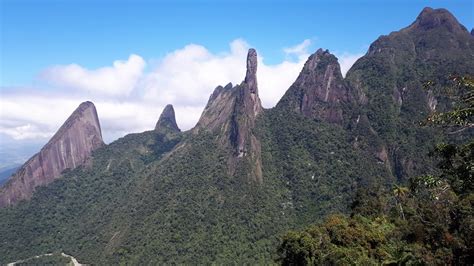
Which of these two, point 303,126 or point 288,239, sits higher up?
point 303,126

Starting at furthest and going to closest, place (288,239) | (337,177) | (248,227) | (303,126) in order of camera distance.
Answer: (303,126), (337,177), (248,227), (288,239)

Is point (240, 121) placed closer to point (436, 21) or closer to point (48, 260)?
point (48, 260)

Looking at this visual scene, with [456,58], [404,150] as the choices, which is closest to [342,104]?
[404,150]

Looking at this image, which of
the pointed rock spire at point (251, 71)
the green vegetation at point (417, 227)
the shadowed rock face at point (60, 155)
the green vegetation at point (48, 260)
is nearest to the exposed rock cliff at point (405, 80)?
the pointed rock spire at point (251, 71)

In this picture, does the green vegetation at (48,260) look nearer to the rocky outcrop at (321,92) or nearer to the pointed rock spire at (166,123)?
the rocky outcrop at (321,92)

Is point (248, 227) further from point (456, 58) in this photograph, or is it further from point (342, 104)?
point (456, 58)

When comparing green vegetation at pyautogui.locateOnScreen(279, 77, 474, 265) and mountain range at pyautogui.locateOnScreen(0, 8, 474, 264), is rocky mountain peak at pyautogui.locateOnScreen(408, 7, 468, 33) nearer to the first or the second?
mountain range at pyautogui.locateOnScreen(0, 8, 474, 264)

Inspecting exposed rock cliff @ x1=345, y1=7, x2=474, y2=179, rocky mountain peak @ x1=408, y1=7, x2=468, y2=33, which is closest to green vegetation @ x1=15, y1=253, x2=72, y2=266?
exposed rock cliff @ x1=345, y1=7, x2=474, y2=179
